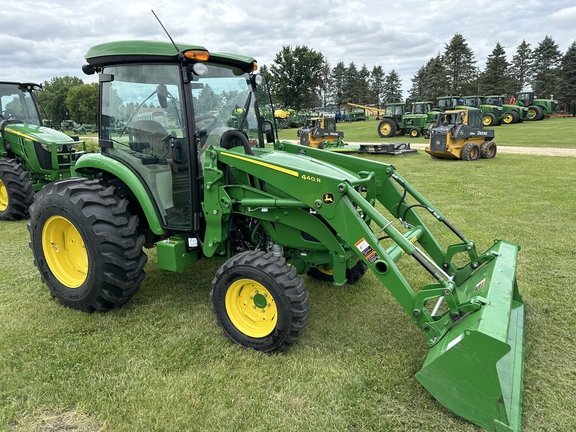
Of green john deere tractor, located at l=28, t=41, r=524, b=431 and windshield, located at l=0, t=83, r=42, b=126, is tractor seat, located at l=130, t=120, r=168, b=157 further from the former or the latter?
windshield, located at l=0, t=83, r=42, b=126

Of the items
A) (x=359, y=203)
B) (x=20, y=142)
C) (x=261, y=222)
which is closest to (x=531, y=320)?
(x=359, y=203)

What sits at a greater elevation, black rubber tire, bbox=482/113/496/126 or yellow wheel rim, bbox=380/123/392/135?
black rubber tire, bbox=482/113/496/126

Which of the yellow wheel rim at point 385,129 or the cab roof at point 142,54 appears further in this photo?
the yellow wheel rim at point 385,129

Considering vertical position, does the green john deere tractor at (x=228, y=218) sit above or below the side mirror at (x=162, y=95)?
below

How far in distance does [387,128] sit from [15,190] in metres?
23.2

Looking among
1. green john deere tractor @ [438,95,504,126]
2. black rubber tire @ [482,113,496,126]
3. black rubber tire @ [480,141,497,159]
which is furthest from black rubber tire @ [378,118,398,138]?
black rubber tire @ [480,141,497,159]

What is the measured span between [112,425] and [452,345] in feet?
7.40

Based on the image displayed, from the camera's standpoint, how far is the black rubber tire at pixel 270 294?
3.22 meters

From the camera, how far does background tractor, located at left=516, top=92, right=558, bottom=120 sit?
32.9 m

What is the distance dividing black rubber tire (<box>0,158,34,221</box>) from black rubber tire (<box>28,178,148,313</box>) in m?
4.26

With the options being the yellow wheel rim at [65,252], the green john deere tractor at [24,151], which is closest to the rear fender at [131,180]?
the yellow wheel rim at [65,252]

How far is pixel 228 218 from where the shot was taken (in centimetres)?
381

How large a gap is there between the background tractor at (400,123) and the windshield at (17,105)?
21790 mm

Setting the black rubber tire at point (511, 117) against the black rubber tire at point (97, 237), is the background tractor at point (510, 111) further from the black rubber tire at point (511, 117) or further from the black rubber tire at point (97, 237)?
the black rubber tire at point (97, 237)
